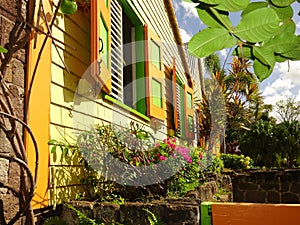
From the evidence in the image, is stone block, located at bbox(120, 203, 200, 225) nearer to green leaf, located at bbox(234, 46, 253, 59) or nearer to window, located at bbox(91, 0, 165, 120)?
window, located at bbox(91, 0, 165, 120)

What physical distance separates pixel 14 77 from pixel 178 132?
596 centimetres

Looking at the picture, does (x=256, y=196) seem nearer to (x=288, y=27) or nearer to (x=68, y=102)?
(x=68, y=102)

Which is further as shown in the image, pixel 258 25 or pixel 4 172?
pixel 4 172

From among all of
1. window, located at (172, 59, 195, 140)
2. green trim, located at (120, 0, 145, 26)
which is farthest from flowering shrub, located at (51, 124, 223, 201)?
window, located at (172, 59, 195, 140)

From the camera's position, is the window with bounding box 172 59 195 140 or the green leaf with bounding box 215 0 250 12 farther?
the window with bounding box 172 59 195 140

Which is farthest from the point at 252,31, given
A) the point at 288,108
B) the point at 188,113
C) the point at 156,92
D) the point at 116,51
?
the point at 288,108

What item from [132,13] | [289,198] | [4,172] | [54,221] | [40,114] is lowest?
[289,198]

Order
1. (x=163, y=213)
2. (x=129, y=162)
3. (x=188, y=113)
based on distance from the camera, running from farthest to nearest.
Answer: (x=188, y=113) < (x=129, y=162) < (x=163, y=213)

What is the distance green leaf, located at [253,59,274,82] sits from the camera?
49cm

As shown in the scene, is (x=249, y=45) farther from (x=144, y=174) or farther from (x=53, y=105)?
(x=144, y=174)

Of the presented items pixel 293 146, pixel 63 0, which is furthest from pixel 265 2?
pixel 293 146

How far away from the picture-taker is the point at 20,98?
2.60 metres

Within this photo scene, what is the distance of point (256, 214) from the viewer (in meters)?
2.48

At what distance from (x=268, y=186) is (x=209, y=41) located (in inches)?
304
